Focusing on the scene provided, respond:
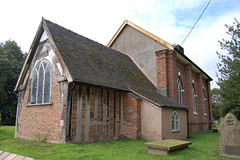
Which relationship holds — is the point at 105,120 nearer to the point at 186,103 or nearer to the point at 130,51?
the point at 130,51

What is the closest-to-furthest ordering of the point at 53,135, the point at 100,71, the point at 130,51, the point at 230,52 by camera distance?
the point at 53,135 → the point at 230,52 → the point at 100,71 → the point at 130,51

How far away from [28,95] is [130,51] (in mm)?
10147

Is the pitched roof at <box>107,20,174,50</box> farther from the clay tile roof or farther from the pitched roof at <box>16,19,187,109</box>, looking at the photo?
the pitched roof at <box>16,19,187,109</box>

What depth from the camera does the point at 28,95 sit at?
1238cm

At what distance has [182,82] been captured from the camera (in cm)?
1870

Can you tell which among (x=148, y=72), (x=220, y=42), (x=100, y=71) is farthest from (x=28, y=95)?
(x=220, y=42)

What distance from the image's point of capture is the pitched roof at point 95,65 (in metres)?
10.5

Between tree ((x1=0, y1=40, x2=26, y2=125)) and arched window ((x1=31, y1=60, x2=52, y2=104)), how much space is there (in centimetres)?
1797

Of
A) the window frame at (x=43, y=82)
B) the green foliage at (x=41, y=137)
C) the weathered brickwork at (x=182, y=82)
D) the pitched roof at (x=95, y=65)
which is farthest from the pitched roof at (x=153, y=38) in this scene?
the green foliage at (x=41, y=137)

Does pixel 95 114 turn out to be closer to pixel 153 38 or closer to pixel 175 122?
pixel 175 122

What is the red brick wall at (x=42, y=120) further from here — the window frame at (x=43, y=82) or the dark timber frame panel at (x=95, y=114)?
the dark timber frame panel at (x=95, y=114)

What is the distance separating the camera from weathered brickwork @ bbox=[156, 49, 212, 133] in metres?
16.0

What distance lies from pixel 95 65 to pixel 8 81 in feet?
74.5

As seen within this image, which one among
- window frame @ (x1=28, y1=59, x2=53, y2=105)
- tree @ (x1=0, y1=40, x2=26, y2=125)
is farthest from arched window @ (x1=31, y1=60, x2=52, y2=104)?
tree @ (x1=0, y1=40, x2=26, y2=125)
